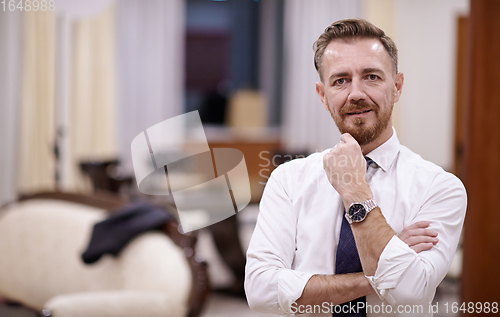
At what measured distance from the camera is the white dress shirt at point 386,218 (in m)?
0.50

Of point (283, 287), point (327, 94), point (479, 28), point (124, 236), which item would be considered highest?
point (479, 28)

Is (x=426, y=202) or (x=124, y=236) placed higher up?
(x=426, y=202)

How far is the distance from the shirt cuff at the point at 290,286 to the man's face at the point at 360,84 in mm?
173

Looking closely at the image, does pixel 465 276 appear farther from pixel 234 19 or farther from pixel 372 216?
pixel 234 19

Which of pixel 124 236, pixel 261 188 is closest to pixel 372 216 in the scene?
pixel 261 188

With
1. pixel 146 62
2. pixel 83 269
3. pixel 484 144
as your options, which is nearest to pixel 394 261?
pixel 484 144

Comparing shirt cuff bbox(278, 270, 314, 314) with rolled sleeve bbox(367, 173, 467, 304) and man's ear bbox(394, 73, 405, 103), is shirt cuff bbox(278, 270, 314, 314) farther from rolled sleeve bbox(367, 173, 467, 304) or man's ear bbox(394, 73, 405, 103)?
man's ear bbox(394, 73, 405, 103)

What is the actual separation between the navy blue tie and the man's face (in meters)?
→ 0.05

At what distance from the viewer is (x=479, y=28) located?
1.02 meters

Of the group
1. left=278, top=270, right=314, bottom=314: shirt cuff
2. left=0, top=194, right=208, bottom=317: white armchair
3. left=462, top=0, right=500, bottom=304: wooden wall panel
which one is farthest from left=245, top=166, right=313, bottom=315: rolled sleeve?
left=0, top=194, right=208, bottom=317: white armchair

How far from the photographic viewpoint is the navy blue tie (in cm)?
53

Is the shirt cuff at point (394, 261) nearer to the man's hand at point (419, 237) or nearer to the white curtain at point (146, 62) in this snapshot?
the man's hand at point (419, 237)

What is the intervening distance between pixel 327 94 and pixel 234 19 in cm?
619

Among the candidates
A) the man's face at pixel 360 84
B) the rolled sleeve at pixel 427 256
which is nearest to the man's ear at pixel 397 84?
the man's face at pixel 360 84
